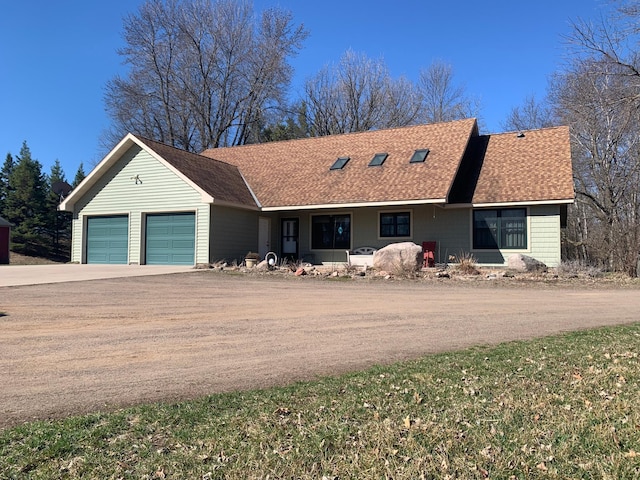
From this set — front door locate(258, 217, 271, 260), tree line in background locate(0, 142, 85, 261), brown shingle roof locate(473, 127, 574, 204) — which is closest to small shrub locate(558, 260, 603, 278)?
brown shingle roof locate(473, 127, 574, 204)

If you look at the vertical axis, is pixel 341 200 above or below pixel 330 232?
above

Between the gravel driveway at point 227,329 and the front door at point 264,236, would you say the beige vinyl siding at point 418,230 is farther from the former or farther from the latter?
the gravel driveway at point 227,329

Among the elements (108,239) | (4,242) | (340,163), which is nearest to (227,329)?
(340,163)

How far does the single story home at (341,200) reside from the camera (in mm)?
16969

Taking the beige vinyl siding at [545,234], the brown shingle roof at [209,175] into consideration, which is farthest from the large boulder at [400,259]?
the brown shingle roof at [209,175]

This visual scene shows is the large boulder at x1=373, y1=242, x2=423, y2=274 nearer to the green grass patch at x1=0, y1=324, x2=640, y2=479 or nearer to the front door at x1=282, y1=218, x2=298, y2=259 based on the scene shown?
the front door at x1=282, y1=218, x2=298, y2=259

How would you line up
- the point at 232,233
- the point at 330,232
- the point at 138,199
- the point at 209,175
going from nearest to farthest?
1. the point at 232,233
2. the point at 138,199
3. the point at 209,175
4. the point at 330,232

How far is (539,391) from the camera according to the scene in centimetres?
407

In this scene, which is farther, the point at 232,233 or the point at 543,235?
the point at 232,233

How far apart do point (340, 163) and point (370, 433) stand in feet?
59.5

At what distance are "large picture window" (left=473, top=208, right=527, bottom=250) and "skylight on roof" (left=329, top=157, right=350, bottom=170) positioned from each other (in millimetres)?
6169

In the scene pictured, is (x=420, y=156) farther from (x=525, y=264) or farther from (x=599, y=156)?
(x=599, y=156)

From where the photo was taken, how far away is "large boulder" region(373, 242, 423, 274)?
14.3m

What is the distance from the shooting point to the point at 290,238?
69.6 ft
